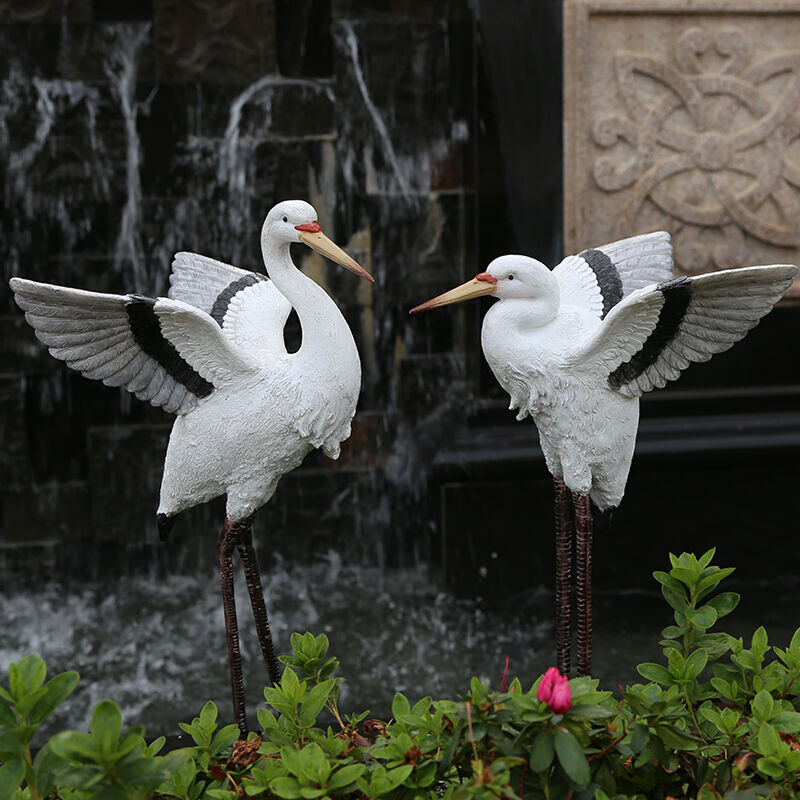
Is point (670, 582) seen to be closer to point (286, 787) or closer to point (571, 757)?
point (571, 757)

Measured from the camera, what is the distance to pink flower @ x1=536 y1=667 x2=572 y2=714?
1146mm

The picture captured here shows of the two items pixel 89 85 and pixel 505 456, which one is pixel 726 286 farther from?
pixel 89 85

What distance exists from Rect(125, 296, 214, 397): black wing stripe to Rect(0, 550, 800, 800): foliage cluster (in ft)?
1.55

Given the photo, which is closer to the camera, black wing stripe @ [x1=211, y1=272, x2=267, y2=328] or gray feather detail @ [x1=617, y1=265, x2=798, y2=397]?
gray feather detail @ [x1=617, y1=265, x2=798, y2=397]

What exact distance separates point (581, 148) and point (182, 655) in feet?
6.70

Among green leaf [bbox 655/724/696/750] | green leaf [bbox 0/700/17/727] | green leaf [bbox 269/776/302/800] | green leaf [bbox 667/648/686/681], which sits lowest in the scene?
green leaf [bbox 269/776/302/800]

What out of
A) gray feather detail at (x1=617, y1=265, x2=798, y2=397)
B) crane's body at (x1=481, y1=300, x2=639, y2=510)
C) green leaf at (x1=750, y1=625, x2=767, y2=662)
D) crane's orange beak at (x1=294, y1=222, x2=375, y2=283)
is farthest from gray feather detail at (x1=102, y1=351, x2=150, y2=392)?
green leaf at (x1=750, y1=625, x2=767, y2=662)

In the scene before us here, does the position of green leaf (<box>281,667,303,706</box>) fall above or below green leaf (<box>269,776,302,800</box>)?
above

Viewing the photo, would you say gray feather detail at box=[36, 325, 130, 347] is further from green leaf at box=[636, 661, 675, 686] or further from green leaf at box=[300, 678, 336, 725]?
green leaf at box=[636, 661, 675, 686]

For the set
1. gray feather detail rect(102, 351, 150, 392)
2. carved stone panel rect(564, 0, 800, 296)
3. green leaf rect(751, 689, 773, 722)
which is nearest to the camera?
green leaf rect(751, 689, 773, 722)

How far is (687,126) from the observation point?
3.23 meters

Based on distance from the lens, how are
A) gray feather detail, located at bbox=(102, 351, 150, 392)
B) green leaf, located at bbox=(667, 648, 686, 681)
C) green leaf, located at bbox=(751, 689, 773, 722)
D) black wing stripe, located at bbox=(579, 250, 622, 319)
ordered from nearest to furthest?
green leaf, located at bbox=(751, 689, 773, 722) → green leaf, located at bbox=(667, 648, 686, 681) → gray feather detail, located at bbox=(102, 351, 150, 392) → black wing stripe, located at bbox=(579, 250, 622, 319)

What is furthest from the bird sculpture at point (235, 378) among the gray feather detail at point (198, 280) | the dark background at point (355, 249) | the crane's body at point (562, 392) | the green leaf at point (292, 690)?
the dark background at point (355, 249)

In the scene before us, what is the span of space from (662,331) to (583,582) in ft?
1.52
